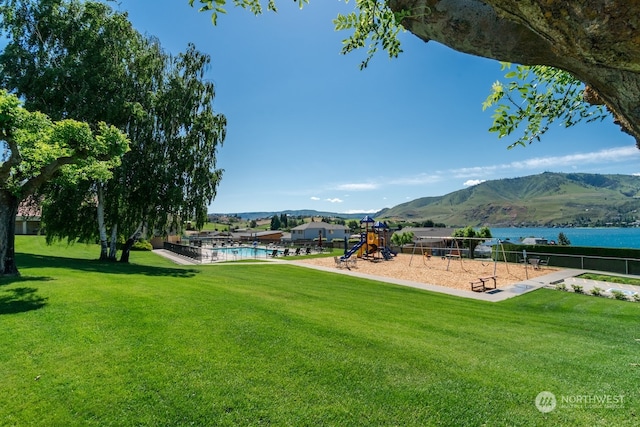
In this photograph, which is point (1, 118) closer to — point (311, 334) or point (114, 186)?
point (311, 334)

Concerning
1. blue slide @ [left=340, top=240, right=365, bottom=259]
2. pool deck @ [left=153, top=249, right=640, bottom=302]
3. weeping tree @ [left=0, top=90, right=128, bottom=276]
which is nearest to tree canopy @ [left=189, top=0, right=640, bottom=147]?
weeping tree @ [left=0, top=90, right=128, bottom=276]

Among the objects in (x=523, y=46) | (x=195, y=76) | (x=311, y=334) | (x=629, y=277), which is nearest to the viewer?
(x=523, y=46)

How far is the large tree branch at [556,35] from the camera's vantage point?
1.26 m

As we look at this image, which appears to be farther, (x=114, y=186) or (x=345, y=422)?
(x=114, y=186)

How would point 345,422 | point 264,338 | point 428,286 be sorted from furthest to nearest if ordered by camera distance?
point 428,286
point 264,338
point 345,422

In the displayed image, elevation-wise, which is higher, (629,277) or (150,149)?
(150,149)

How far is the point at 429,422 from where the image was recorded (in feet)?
9.76

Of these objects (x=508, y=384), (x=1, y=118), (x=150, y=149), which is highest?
(x=150, y=149)

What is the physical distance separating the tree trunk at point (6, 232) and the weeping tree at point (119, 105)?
5114mm

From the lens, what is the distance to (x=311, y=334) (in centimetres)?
507

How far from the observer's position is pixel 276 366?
388 cm

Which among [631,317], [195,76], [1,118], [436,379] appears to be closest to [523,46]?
[436,379]

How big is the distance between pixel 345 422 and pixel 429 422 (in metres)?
0.82

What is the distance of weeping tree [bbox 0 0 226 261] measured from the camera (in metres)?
14.4
